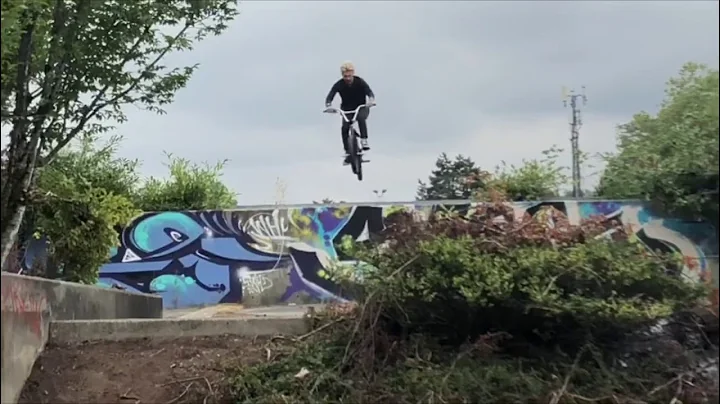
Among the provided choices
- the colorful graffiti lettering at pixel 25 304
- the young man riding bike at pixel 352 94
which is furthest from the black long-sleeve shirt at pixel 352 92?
the colorful graffiti lettering at pixel 25 304

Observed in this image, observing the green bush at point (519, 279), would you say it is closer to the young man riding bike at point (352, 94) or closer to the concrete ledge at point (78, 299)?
the concrete ledge at point (78, 299)

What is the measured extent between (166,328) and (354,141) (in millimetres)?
5356

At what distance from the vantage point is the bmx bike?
463 inches

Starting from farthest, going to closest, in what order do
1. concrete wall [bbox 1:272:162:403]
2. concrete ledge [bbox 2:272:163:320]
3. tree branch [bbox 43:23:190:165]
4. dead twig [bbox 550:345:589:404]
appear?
tree branch [bbox 43:23:190:165] < concrete ledge [bbox 2:272:163:320] < concrete wall [bbox 1:272:162:403] < dead twig [bbox 550:345:589:404]

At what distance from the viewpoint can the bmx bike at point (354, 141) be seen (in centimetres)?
1177

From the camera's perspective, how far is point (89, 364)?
22.1 ft

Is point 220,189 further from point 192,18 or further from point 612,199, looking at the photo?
point 192,18

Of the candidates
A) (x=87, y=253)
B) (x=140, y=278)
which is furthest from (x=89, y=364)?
(x=140, y=278)

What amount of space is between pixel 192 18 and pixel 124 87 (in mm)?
1125

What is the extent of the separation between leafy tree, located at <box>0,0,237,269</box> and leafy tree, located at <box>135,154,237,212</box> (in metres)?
10.7

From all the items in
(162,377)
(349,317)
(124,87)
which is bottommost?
(162,377)

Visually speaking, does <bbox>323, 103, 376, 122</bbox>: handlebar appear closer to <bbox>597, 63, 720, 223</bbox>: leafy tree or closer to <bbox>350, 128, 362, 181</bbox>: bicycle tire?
<bbox>350, 128, 362, 181</bbox>: bicycle tire

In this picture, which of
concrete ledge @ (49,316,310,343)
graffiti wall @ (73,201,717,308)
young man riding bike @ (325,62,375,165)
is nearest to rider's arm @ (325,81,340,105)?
young man riding bike @ (325,62,375,165)

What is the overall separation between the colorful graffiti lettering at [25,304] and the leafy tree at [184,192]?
12.5m
